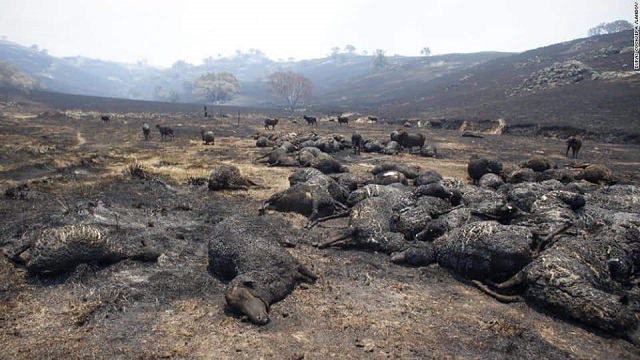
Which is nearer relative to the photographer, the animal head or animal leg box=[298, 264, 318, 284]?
the animal head

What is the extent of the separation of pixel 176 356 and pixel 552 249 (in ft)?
28.6

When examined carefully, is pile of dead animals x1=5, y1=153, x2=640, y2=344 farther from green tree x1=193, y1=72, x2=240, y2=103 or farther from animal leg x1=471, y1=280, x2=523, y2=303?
green tree x1=193, y1=72, x2=240, y2=103

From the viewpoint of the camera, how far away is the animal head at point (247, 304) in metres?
7.53

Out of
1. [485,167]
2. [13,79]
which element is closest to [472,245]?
[485,167]

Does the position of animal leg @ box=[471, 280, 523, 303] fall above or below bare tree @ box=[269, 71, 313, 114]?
below

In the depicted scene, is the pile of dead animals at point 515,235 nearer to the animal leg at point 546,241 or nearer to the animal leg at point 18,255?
the animal leg at point 546,241

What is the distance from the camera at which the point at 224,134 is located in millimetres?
43250

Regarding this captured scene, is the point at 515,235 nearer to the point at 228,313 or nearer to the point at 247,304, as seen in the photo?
the point at 247,304

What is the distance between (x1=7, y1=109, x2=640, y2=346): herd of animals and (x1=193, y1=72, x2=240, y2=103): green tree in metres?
147

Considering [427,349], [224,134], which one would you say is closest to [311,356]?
[427,349]

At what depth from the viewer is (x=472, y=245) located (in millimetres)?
9672

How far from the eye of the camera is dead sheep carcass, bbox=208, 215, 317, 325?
25.5 feet

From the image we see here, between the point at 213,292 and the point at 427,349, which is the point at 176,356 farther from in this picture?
the point at 427,349

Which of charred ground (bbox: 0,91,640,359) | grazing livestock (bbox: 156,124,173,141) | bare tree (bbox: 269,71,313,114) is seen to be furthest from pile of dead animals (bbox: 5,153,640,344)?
bare tree (bbox: 269,71,313,114)
